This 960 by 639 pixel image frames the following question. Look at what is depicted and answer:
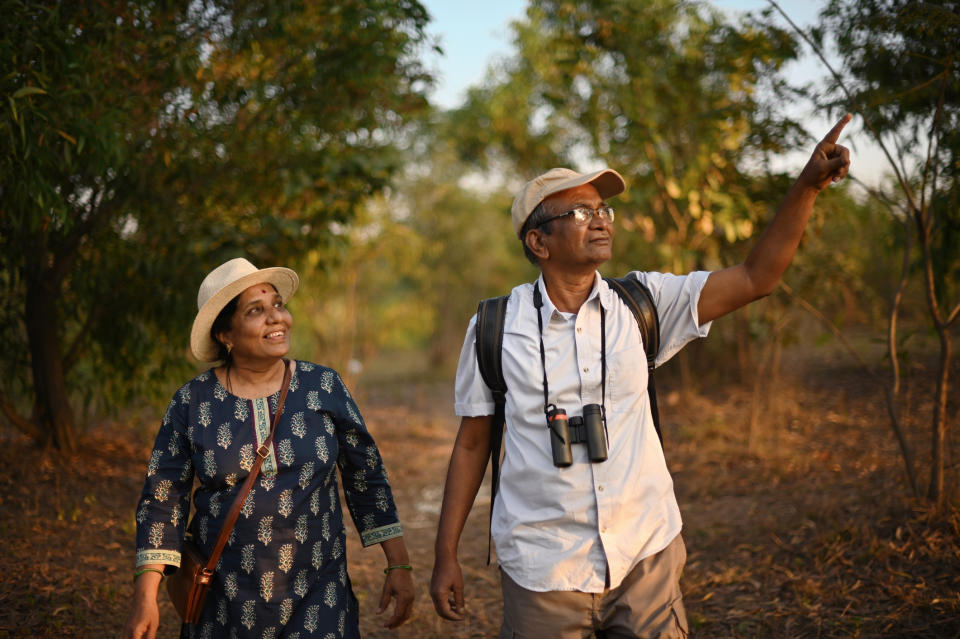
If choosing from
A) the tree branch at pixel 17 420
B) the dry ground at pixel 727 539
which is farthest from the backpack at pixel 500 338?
the tree branch at pixel 17 420

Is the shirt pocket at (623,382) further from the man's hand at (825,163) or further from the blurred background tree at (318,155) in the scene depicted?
the blurred background tree at (318,155)

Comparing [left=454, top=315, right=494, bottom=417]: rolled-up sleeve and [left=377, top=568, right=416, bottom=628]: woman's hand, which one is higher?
[left=454, top=315, right=494, bottom=417]: rolled-up sleeve

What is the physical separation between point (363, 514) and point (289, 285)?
3.08 feet

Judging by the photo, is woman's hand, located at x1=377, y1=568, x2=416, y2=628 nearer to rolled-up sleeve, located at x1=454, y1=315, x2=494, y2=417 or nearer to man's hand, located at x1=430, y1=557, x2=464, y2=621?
man's hand, located at x1=430, y1=557, x2=464, y2=621

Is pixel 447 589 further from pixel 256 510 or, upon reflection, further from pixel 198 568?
pixel 198 568

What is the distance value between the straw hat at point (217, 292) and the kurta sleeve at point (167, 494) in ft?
0.82

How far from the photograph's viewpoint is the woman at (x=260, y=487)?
2598mm

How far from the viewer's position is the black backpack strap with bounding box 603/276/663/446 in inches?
100

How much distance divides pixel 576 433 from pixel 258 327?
122cm

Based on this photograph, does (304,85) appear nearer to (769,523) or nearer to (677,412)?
(769,523)

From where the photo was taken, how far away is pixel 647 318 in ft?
8.38

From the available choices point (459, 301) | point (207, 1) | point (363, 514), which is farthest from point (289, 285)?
point (459, 301)

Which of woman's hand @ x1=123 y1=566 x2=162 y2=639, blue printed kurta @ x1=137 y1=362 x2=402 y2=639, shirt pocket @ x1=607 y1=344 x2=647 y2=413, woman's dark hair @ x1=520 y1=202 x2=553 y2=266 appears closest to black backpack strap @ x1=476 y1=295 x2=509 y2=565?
woman's dark hair @ x1=520 y1=202 x2=553 y2=266

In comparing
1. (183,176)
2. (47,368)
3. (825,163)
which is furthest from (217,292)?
Result: (47,368)
